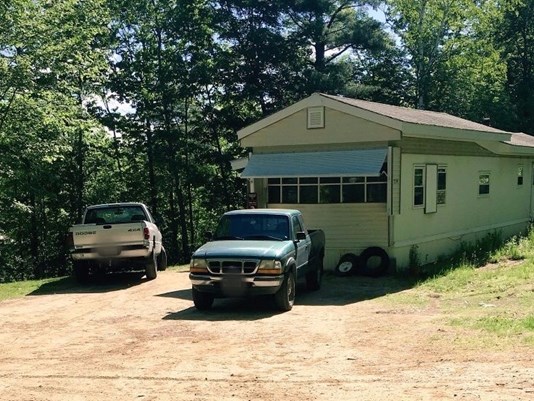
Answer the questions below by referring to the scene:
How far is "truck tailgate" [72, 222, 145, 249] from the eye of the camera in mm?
14250

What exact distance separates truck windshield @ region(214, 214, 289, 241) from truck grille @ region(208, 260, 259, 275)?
1.12 m

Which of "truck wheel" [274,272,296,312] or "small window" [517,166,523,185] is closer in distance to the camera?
"truck wheel" [274,272,296,312]

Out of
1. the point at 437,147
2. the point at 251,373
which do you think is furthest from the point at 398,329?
the point at 437,147

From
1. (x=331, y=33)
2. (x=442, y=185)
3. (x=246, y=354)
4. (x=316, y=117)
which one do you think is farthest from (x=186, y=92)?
(x=246, y=354)

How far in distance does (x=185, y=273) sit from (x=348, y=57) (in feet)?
67.1

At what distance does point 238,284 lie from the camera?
10438mm

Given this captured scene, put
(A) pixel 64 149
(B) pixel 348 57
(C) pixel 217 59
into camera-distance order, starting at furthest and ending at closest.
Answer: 1. (B) pixel 348 57
2. (C) pixel 217 59
3. (A) pixel 64 149

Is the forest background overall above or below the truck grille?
above

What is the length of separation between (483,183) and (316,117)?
23.8ft

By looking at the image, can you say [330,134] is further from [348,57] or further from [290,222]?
[348,57]

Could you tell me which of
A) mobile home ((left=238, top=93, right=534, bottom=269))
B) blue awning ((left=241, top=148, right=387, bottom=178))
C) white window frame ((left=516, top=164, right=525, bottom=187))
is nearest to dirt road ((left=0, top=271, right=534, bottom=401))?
mobile home ((left=238, top=93, right=534, bottom=269))

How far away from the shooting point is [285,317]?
34.6 feet

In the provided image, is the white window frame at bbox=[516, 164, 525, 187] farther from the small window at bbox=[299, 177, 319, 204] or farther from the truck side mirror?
the truck side mirror

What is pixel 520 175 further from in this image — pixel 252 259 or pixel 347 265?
pixel 252 259
